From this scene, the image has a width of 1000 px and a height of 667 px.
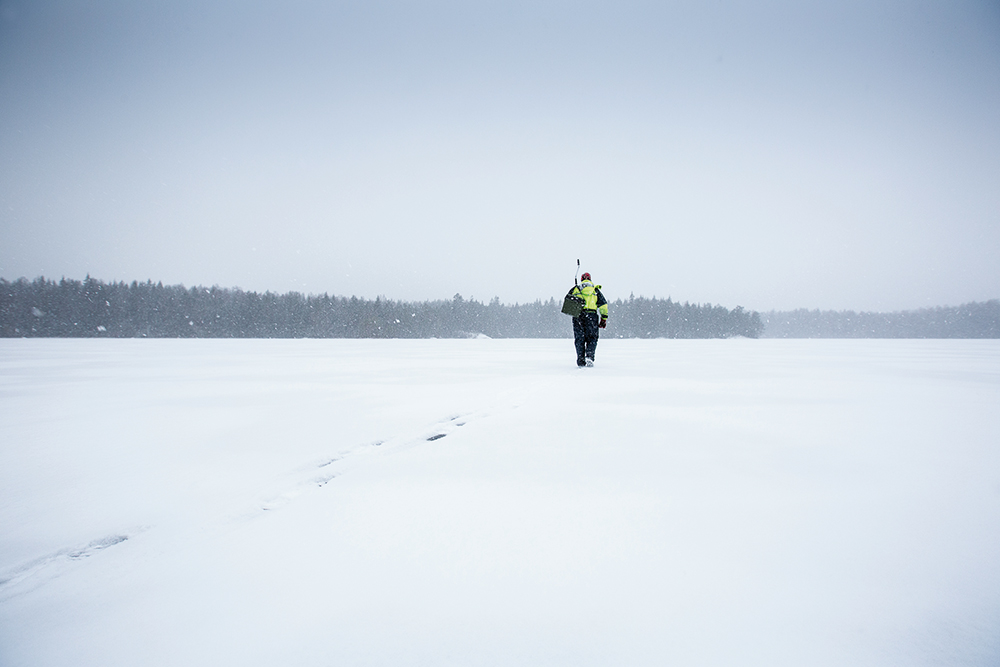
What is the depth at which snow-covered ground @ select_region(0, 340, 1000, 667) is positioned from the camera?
3.48ft

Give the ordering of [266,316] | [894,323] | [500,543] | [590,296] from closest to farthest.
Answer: [500,543]
[590,296]
[266,316]
[894,323]

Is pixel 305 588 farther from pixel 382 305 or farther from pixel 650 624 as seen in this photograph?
pixel 382 305

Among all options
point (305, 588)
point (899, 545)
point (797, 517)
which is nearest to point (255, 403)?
point (305, 588)

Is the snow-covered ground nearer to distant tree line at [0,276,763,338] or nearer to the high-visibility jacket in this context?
the high-visibility jacket

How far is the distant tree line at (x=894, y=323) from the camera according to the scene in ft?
292

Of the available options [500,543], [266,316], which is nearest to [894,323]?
[266,316]

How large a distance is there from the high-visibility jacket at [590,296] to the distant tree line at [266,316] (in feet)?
209

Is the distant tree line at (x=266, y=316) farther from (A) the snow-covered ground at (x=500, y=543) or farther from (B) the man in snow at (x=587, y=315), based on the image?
(A) the snow-covered ground at (x=500, y=543)

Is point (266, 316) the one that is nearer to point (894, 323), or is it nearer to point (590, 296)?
point (590, 296)

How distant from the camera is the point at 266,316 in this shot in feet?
213

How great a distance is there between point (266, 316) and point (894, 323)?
521ft

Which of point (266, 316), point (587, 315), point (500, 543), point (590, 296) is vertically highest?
point (266, 316)

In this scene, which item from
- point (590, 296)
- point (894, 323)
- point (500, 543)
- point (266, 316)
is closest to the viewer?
point (500, 543)

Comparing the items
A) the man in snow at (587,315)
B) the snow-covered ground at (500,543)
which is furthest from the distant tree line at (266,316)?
the snow-covered ground at (500,543)
